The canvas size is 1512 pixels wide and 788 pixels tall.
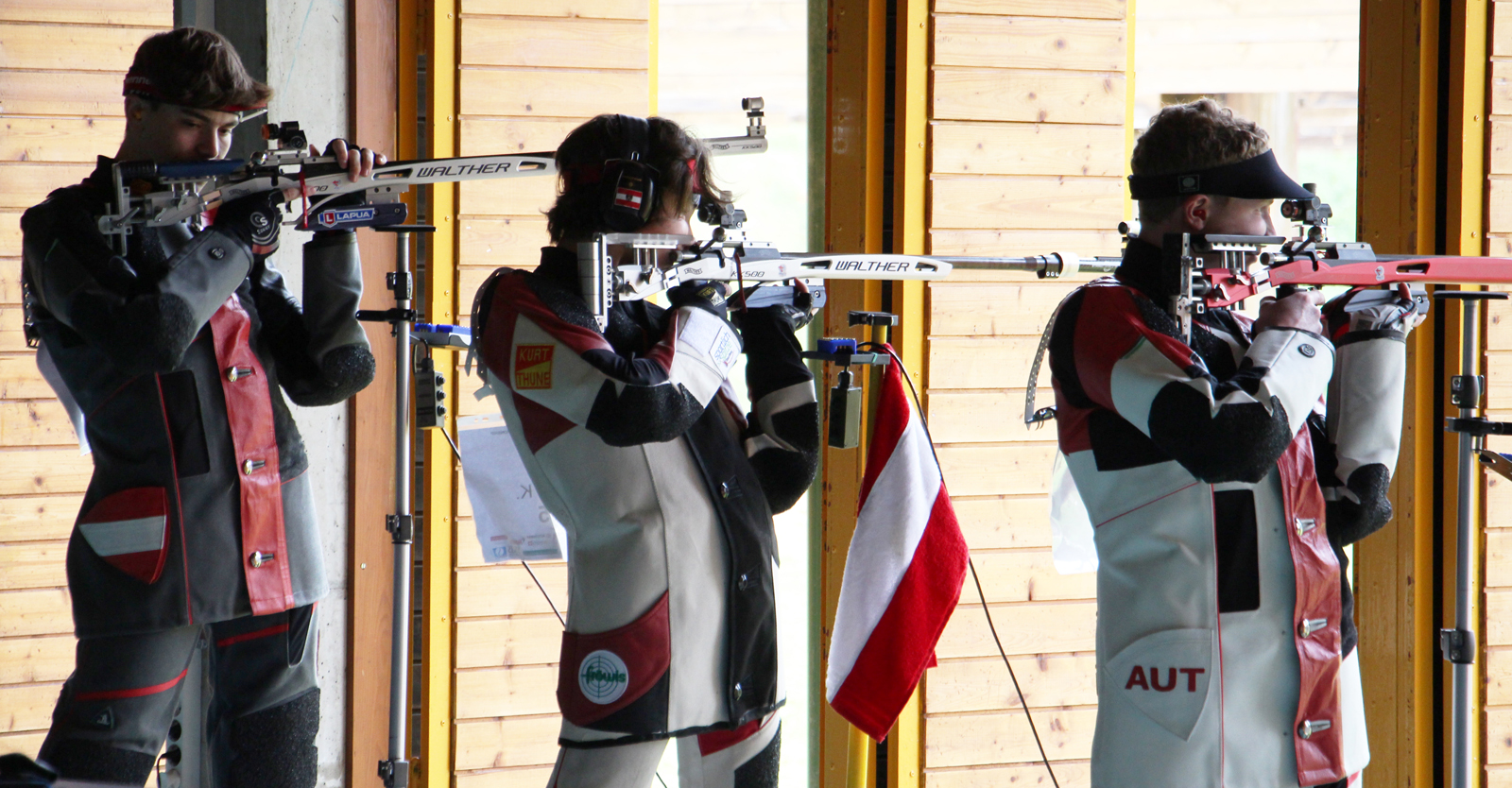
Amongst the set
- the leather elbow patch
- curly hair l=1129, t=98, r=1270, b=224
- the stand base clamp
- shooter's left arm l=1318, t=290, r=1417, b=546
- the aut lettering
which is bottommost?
the stand base clamp

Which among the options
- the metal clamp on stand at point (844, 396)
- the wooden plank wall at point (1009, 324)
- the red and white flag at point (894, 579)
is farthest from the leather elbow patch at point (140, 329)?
the wooden plank wall at point (1009, 324)

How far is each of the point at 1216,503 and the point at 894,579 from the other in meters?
0.62

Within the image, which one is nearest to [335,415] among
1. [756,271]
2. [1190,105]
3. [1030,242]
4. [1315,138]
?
[756,271]

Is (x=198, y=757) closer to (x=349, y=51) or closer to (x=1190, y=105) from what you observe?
(x=349, y=51)

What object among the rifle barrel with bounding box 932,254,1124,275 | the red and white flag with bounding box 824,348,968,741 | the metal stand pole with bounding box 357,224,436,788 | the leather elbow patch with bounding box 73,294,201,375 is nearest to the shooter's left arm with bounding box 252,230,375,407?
the leather elbow patch with bounding box 73,294,201,375

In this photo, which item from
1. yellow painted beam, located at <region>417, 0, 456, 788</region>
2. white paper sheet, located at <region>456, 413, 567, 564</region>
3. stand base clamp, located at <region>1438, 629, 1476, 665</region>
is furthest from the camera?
yellow painted beam, located at <region>417, 0, 456, 788</region>

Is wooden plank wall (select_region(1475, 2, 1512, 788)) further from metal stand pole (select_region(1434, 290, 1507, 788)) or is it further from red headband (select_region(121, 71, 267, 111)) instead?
red headband (select_region(121, 71, 267, 111))

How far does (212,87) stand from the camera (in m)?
1.88

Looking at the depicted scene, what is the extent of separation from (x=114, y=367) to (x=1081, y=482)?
1.46 meters

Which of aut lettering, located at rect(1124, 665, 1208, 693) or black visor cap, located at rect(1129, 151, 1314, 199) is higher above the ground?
black visor cap, located at rect(1129, 151, 1314, 199)

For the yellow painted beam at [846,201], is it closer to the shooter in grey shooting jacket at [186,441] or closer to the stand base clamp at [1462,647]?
the stand base clamp at [1462,647]

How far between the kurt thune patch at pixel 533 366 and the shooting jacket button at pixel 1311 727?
1.15m

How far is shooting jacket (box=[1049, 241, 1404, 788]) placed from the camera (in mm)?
1604

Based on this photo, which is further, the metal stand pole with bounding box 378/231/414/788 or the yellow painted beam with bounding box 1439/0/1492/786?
the yellow painted beam with bounding box 1439/0/1492/786
